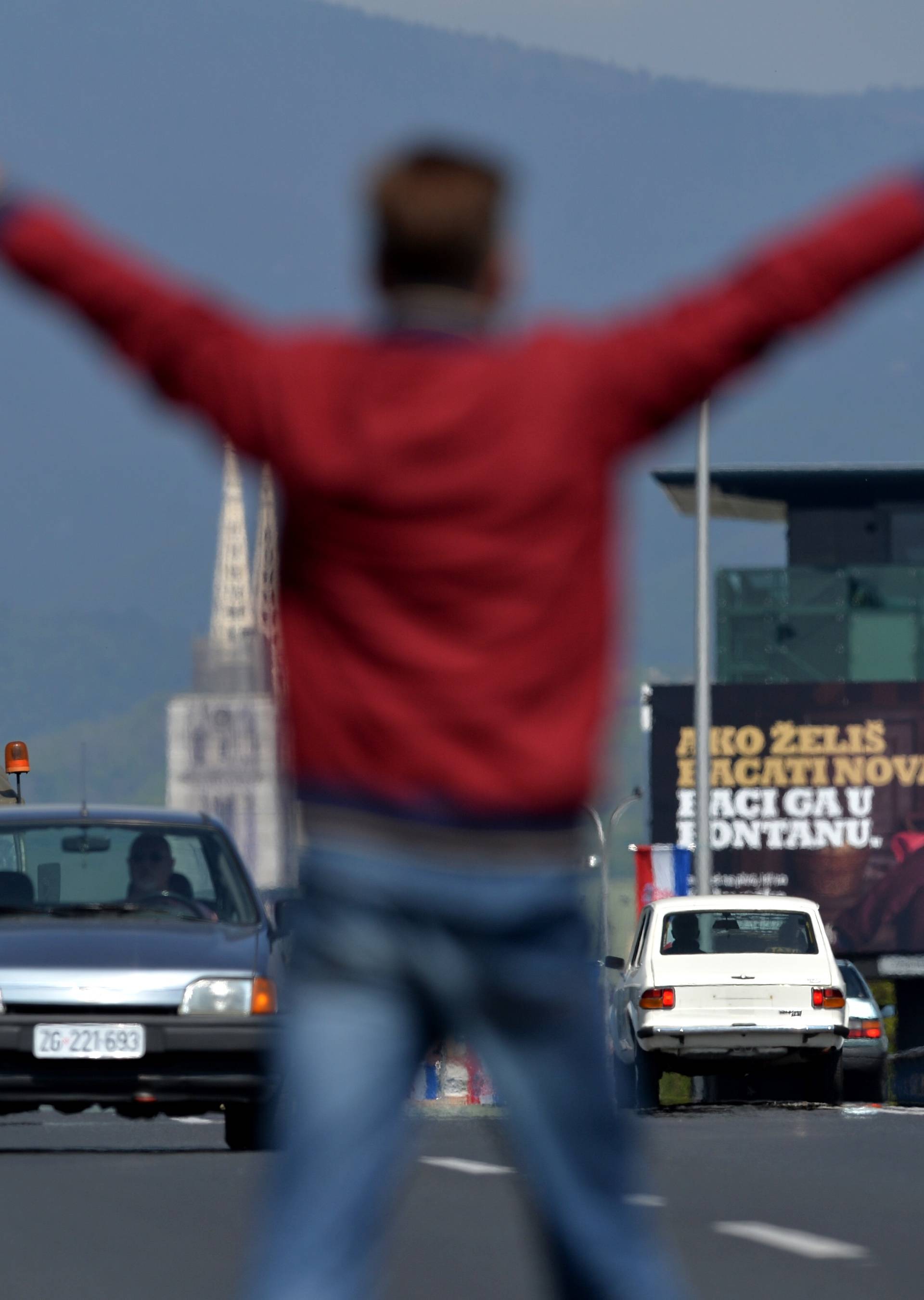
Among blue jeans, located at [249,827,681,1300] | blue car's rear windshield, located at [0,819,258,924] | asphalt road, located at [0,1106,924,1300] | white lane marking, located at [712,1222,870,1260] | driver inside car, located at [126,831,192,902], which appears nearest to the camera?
blue jeans, located at [249,827,681,1300]

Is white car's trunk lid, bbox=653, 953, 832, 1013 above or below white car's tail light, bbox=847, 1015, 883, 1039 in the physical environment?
above

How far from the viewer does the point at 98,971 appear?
13.2 metres

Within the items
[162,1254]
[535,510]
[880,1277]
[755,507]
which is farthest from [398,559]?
[755,507]

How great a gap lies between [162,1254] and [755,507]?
78.0m

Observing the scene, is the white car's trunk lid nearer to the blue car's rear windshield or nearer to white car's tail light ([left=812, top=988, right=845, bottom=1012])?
white car's tail light ([left=812, top=988, right=845, bottom=1012])

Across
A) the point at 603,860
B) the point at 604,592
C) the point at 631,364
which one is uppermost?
the point at 631,364

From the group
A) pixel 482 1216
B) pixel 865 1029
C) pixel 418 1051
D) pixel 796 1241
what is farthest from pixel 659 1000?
pixel 418 1051

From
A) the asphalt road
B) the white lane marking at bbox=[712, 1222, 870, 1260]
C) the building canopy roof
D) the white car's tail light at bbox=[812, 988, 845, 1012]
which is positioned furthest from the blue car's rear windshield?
the building canopy roof

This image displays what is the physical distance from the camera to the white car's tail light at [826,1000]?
69.1 feet

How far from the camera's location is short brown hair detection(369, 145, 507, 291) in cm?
405

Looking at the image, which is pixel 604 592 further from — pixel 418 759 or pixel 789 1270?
pixel 789 1270

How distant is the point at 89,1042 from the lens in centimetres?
1318

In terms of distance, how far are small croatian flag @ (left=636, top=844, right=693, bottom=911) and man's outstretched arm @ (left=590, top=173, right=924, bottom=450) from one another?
34440 millimetres

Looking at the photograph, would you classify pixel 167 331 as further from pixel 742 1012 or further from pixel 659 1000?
pixel 659 1000
